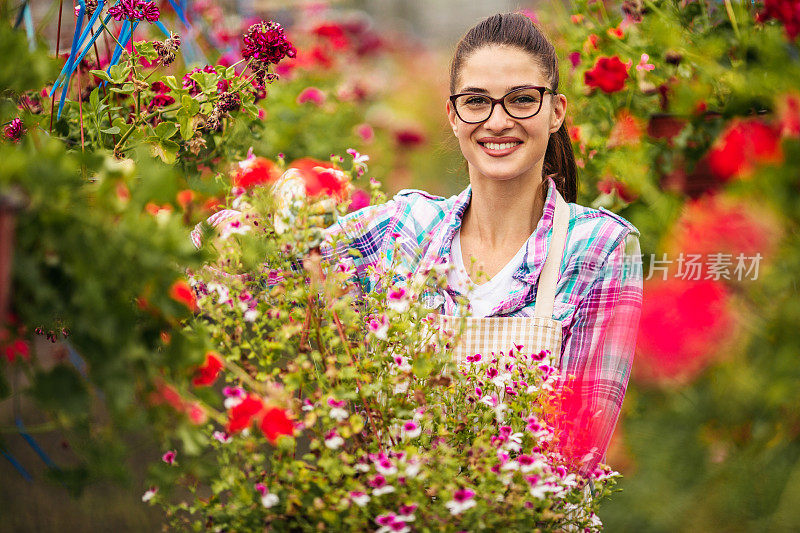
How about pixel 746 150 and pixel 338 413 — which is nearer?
pixel 746 150

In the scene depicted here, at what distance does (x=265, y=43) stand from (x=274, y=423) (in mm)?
836

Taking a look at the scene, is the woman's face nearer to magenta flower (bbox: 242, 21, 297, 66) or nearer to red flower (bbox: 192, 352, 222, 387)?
magenta flower (bbox: 242, 21, 297, 66)

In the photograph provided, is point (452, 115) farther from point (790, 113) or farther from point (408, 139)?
point (408, 139)

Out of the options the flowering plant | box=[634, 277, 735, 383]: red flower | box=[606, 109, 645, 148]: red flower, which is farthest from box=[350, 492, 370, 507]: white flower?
box=[606, 109, 645, 148]: red flower

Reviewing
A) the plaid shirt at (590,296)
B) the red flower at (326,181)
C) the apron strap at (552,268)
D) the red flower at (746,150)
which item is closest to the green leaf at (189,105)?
the red flower at (326,181)

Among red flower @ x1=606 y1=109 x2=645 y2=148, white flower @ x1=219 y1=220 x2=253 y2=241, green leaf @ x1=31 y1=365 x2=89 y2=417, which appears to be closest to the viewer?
green leaf @ x1=31 y1=365 x2=89 y2=417

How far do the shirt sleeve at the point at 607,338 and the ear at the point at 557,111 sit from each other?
29 cm

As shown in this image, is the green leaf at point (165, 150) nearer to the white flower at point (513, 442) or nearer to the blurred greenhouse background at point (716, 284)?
the blurred greenhouse background at point (716, 284)

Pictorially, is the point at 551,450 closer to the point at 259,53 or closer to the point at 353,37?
the point at 259,53

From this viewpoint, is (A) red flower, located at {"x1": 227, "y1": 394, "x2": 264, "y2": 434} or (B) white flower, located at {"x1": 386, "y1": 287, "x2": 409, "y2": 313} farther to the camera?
(B) white flower, located at {"x1": 386, "y1": 287, "x2": 409, "y2": 313}

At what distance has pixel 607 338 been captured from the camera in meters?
1.49

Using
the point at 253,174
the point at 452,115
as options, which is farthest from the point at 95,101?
the point at 452,115

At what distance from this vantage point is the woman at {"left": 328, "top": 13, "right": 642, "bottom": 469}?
4.83 feet

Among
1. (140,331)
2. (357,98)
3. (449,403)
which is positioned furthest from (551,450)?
(357,98)
